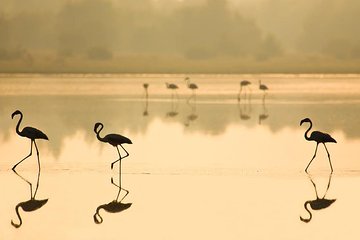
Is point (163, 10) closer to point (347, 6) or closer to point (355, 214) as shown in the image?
point (347, 6)

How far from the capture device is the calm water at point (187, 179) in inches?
166

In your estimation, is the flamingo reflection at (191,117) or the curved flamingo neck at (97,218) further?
the flamingo reflection at (191,117)

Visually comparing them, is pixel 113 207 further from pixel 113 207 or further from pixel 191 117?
pixel 191 117

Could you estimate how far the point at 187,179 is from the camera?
5.53 metres

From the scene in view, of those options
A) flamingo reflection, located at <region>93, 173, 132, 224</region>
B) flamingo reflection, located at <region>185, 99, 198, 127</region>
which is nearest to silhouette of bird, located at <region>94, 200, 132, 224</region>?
flamingo reflection, located at <region>93, 173, 132, 224</region>

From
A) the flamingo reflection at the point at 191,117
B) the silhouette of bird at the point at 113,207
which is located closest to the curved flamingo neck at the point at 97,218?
the silhouette of bird at the point at 113,207

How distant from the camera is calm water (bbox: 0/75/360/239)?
4.21 meters

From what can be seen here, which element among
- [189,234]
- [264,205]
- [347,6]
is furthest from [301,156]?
[347,6]

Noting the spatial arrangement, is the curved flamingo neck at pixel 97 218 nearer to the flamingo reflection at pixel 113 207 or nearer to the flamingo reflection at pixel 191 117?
the flamingo reflection at pixel 113 207

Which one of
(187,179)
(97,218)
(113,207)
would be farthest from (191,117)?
(97,218)

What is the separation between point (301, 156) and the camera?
21.8ft

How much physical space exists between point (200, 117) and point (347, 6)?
10.8 metres

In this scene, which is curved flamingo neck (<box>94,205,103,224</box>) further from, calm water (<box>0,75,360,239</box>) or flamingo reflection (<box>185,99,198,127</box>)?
flamingo reflection (<box>185,99,198,127</box>)

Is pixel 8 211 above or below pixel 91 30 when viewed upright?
below
